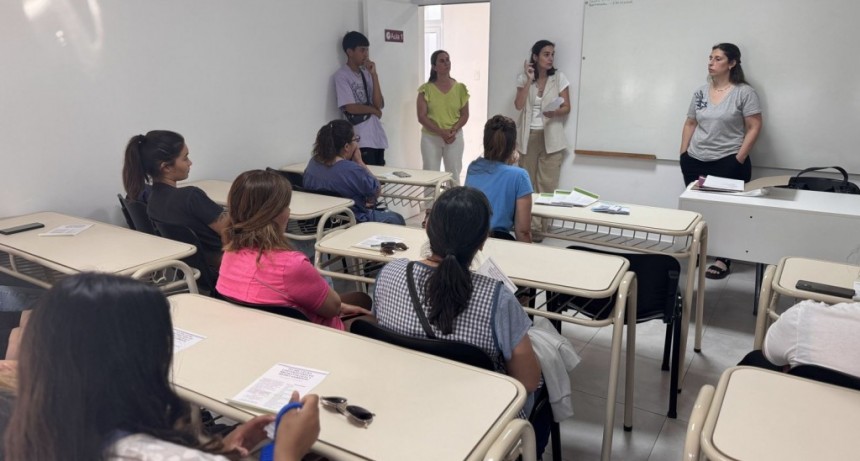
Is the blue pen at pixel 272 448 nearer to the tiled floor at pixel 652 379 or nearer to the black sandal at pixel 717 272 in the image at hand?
the tiled floor at pixel 652 379

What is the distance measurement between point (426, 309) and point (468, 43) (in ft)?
22.0

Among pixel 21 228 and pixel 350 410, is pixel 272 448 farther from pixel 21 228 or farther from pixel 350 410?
pixel 21 228

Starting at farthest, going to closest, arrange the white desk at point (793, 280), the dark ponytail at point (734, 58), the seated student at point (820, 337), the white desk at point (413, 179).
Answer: the dark ponytail at point (734, 58)
the white desk at point (413, 179)
the white desk at point (793, 280)
the seated student at point (820, 337)

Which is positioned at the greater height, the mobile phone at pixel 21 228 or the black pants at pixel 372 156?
the black pants at pixel 372 156

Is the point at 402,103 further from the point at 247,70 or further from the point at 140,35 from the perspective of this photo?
the point at 140,35

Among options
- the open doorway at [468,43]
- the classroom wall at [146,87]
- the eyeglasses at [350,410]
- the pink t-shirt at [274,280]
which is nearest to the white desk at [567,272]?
the pink t-shirt at [274,280]

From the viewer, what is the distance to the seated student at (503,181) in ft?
A: 9.45

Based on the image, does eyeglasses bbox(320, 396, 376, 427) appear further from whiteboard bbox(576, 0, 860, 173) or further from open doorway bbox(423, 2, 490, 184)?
open doorway bbox(423, 2, 490, 184)

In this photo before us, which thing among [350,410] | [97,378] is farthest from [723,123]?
[97,378]

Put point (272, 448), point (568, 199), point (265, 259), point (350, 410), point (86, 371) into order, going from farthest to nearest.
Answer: point (568, 199), point (265, 259), point (350, 410), point (272, 448), point (86, 371)

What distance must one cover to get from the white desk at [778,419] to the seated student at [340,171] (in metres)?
2.49

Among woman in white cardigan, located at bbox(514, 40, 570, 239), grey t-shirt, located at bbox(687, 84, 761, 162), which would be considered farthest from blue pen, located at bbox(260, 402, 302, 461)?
grey t-shirt, located at bbox(687, 84, 761, 162)

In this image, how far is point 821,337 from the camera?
1355mm

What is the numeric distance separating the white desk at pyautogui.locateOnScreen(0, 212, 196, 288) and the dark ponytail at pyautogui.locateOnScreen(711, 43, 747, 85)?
379 cm
